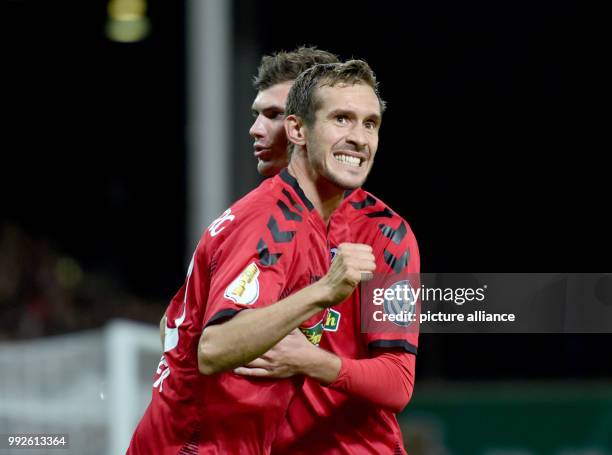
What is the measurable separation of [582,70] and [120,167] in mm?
4802

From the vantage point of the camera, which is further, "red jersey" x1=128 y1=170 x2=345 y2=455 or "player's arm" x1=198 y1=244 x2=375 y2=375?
"red jersey" x1=128 y1=170 x2=345 y2=455

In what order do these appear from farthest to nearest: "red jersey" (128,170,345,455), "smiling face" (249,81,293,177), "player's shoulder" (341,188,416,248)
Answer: "smiling face" (249,81,293,177) → "player's shoulder" (341,188,416,248) → "red jersey" (128,170,345,455)

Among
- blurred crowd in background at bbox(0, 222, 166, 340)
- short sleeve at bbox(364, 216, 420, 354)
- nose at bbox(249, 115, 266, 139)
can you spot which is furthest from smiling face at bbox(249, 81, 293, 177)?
blurred crowd in background at bbox(0, 222, 166, 340)

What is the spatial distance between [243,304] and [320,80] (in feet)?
2.43

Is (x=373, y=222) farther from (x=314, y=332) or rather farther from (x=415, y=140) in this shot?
(x=415, y=140)

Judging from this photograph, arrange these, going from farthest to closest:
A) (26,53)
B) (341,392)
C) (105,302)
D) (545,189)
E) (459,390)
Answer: (26,53) < (545,189) < (105,302) < (459,390) < (341,392)

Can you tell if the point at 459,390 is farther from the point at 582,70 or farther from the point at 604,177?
the point at 582,70

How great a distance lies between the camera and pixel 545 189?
392 inches

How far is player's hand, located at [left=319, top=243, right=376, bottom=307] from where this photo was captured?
8.71 ft

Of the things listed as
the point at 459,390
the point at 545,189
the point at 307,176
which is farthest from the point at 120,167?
the point at 307,176

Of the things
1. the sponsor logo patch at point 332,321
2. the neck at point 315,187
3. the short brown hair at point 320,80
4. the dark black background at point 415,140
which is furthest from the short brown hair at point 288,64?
the dark black background at point 415,140

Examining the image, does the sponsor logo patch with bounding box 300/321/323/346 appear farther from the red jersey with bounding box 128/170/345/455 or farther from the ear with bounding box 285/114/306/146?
the ear with bounding box 285/114/306/146

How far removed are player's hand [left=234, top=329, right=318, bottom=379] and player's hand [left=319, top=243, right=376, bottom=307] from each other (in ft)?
0.72

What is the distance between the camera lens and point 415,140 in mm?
10406
